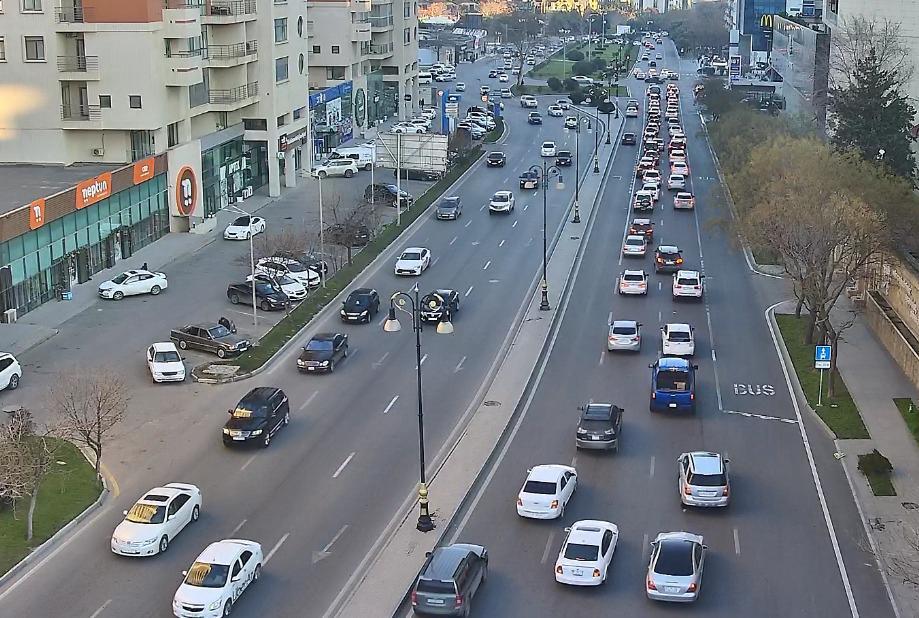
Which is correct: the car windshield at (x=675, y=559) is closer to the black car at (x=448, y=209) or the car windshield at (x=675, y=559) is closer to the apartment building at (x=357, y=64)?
the black car at (x=448, y=209)

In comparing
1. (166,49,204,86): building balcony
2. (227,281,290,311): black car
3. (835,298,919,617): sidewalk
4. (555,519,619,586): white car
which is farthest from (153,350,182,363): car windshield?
(166,49,204,86): building balcony

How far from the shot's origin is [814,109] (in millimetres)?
107375

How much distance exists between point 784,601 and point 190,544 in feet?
48.9

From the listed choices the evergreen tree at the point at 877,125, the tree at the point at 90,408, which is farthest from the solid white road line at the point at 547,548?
the evergreen tree at the point at 877,125

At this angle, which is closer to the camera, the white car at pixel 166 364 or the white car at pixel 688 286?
the white car at pixel 166 364

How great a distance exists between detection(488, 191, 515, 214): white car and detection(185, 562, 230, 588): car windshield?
56058 millimetres

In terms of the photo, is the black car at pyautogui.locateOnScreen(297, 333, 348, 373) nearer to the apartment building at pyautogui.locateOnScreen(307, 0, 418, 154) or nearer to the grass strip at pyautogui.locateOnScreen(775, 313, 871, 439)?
the grass strip at pyautogui.locateOnScreen(775, 313, 871, 439)

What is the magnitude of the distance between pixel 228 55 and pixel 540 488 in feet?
178

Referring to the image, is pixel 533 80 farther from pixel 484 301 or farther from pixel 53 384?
pixel 53 384

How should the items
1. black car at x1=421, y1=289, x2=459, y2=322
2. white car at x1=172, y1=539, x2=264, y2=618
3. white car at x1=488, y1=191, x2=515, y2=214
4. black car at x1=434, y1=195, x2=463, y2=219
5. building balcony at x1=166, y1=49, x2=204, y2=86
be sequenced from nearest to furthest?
white car at x1=172, y1=539, x2=264, y2=618 < black car at x1=421, y1=289, x2=459, y2=322 < building balcony at x1=166, y1=49, x2=204, y2=86 < black car at x1=434, y1=195, x2=463, y2=219 < white car at x1=488, y1=191, x2=515, y2=214

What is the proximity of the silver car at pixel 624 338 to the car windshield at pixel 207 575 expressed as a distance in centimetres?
2545

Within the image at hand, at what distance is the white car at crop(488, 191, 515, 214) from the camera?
84.7 meters

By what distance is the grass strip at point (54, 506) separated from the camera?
34094mm

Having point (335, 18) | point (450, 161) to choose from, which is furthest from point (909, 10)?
point (335, 18)
